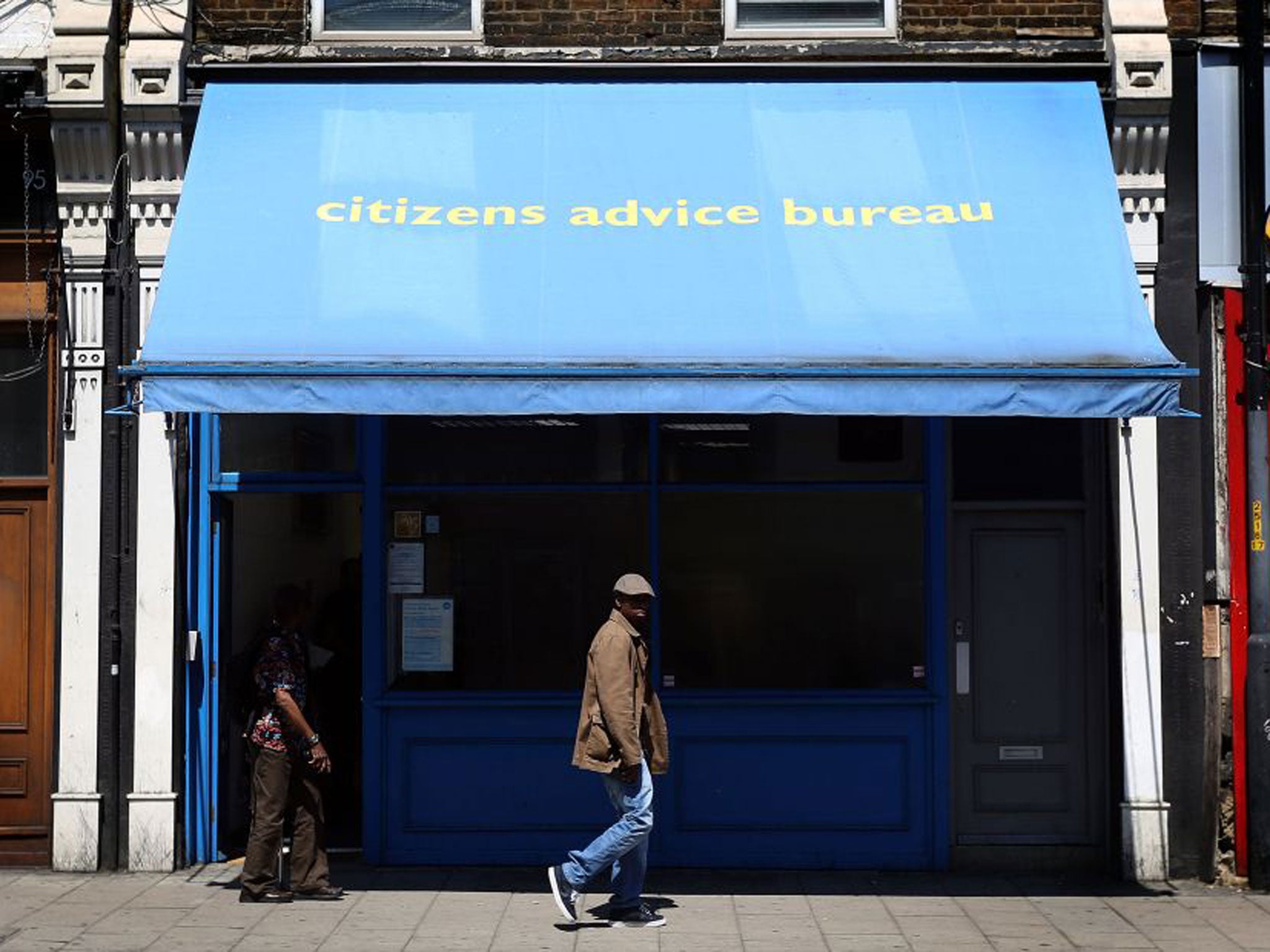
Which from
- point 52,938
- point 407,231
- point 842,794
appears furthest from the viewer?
point 842,794

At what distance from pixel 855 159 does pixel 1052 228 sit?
1226 millimetres

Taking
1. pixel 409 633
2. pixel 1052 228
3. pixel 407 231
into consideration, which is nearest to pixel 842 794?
pixel 409 633

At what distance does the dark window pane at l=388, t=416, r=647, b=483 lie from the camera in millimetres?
10844

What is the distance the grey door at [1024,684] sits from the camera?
35.2 ft

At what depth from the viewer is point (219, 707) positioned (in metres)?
10.7

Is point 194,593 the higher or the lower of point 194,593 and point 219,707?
the higher

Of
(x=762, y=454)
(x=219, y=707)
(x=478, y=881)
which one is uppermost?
(x=762, y=454)

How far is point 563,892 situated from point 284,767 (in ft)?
5.63

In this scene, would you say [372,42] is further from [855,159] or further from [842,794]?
[842,794]

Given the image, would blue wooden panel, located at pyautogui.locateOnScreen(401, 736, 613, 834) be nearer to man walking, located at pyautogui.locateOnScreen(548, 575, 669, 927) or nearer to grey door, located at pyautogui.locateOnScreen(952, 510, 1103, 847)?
man walking, located at pyautogui.locateOnScreen(548, 575, 669, 927)

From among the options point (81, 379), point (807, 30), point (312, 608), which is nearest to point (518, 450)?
point (312, 608)

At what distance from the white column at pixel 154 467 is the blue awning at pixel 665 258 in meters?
0.38

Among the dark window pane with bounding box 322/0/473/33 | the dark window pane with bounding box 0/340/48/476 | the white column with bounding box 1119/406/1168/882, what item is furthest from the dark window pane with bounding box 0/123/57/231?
the white column with bounding box 1119/406/1168/882

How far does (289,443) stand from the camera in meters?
10.9
